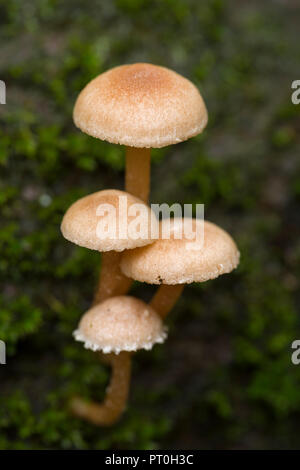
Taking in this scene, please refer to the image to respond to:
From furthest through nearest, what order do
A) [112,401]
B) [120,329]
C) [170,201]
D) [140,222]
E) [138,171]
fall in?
[170,201] < [112,401] < [138,171] < [120,329] < [140,222]

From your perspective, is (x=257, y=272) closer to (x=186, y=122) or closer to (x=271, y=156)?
(x=271, y=156)

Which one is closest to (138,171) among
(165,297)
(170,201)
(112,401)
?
(165,297)

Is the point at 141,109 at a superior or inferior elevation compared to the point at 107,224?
superior

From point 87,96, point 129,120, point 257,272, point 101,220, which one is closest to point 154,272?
point 101,220

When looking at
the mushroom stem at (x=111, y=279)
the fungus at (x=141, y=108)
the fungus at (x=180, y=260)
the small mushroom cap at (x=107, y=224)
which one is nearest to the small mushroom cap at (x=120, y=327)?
the mushroom stem at (x=111, y=279)

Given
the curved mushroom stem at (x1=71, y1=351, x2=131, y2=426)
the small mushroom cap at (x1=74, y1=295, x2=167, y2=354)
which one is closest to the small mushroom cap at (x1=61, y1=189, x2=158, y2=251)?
the small mushroom cap at (x1=74, y1=295, x2=167, y2=354)

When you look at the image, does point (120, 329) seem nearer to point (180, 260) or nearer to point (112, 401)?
point (180, 260)

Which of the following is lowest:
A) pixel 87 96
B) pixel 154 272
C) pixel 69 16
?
pixel 154 272
